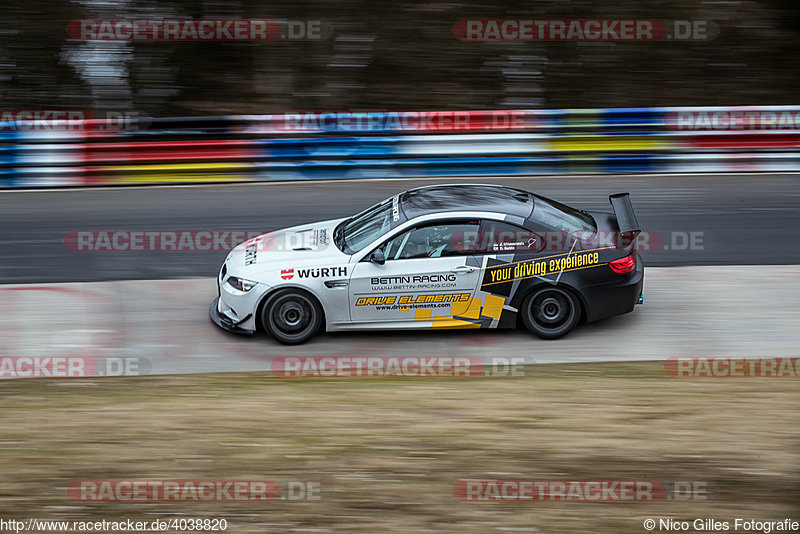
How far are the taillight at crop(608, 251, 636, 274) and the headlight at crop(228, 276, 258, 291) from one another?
11.3ft

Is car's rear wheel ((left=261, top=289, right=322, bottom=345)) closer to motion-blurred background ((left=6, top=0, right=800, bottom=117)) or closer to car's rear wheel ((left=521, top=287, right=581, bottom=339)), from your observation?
car's rear wheel ((left=521, top=287, right=581, bottom=339))

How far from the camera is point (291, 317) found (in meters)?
7.84

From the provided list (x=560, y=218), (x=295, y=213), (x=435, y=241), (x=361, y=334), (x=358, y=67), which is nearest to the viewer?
(x=435, y=241)

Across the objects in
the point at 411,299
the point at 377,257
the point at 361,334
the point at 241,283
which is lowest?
the point at 361,334

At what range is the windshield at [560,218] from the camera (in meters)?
7.84

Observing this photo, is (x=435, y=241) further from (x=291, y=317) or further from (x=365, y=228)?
(x=291, y=317)

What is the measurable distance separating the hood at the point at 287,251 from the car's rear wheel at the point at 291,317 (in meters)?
0.33

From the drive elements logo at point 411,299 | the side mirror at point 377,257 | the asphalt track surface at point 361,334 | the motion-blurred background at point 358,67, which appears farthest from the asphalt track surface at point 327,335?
the motion-blurred background at point 358,67

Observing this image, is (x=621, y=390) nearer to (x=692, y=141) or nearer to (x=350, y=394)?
(x=350, y=394)

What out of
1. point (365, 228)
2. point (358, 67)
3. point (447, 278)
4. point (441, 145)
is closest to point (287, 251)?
point (365, 228)

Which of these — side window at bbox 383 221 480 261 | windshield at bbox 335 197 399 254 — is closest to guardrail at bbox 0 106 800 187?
windshield at bbox 335 197 399 254

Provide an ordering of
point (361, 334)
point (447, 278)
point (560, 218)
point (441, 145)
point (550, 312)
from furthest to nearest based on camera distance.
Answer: point (441, 145) → point (361, 334) → point (560, 218) → point (550, 312) → point (447, 278)

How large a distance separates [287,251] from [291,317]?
26.7 inches

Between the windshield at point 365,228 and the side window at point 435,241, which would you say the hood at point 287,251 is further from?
the side window at point 435,241
